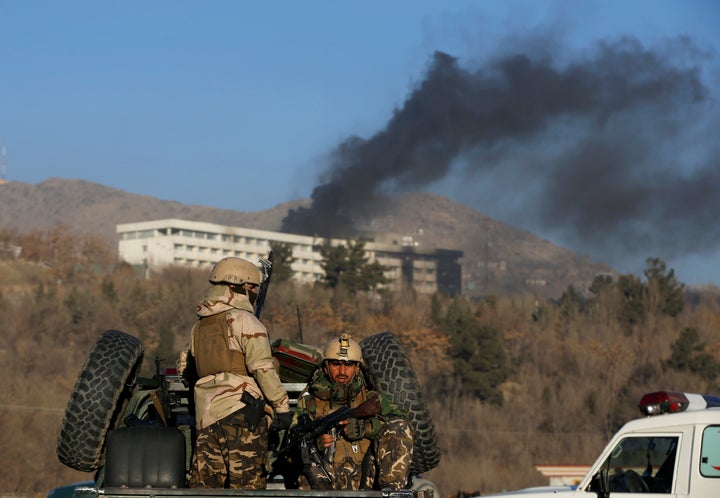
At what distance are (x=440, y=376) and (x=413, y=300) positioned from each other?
2233 centimetres

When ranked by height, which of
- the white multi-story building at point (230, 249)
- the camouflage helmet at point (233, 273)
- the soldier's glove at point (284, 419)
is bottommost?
the soldier's glove at point (284, 419)

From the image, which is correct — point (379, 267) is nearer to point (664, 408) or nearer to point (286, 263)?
point (286, 263)

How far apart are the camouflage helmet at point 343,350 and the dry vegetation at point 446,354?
36.9m

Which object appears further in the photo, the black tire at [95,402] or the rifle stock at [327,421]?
the black tire at [95,402]

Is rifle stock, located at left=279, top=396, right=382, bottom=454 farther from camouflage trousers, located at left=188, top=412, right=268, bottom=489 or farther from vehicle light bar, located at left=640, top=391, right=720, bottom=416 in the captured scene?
vehicle light bar, located at left=640, top=391, right=720, bottom=416

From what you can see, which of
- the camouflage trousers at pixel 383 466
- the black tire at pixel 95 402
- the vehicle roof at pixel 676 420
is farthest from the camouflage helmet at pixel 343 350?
the vehicle roof at pixel 676 420

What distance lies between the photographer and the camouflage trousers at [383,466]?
8.51m

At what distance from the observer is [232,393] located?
8.15 meters

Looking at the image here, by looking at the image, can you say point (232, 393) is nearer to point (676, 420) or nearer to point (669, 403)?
point (676, 420)

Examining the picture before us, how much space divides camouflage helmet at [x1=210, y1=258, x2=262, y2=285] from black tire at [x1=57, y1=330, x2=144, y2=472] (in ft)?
5.75

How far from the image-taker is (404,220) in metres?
195

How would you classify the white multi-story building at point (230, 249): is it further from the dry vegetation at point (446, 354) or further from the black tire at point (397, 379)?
the black tire at point (397, 379)

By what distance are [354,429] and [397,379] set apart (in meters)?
1.22

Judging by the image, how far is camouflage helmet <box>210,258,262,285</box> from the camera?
8.36 m
